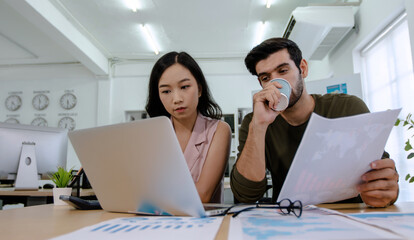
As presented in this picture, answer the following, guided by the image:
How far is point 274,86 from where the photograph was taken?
965 mm

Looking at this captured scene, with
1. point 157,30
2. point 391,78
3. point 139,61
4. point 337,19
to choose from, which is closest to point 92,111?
point 139,61

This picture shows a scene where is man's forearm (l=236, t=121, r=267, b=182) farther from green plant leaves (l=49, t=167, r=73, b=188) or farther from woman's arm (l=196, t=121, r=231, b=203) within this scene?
green plant leaves (l=49, t=167, r=73, b=188)

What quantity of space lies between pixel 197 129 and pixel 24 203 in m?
1.30

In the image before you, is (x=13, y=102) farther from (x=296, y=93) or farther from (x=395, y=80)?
(x=395, y=80)

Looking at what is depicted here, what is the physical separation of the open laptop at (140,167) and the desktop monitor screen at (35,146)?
3.64 ft

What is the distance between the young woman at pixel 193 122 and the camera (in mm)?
1153

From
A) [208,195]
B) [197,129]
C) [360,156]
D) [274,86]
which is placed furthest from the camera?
[197,129]

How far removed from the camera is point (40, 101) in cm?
595

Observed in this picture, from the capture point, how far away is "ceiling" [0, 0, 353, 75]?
3961 millimetres

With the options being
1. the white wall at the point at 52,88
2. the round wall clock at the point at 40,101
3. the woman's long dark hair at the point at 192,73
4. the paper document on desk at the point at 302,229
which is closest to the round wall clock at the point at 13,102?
the white wall at the point at 52,88

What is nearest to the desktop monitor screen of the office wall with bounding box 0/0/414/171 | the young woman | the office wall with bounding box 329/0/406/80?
the young woman

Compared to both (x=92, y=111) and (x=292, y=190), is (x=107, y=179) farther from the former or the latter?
(x=92, y=111)

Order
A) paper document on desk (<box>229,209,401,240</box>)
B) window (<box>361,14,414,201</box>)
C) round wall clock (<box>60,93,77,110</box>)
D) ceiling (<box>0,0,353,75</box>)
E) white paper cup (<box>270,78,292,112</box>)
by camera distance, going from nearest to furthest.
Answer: paper document on desk (<box>229,209,401,240</box>)
white paper cup (<box>270,78,292,112</box>)
window (<box>361,14,414,201</box>)
ceiling (<box>0,0,353,75</box>)
round wall clock (<box>60,93,77,110</box>)

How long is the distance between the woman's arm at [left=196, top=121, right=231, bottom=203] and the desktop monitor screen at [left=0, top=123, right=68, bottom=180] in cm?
100
